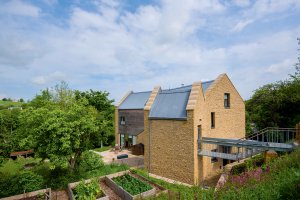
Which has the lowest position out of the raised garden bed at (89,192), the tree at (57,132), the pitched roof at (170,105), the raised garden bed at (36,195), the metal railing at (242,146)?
the raised garden bed at (36,195)

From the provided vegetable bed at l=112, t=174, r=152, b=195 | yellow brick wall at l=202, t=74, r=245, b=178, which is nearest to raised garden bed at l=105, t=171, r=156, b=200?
vegetable bed at l=112, t=174, r=152, b=195

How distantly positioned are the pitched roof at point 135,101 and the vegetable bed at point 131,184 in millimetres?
15442

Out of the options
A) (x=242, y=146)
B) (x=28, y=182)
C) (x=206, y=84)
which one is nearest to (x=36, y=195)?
(x=28, y=182)

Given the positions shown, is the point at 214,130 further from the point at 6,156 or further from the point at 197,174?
the point at 6,156

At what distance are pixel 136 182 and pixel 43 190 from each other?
565 centimetres

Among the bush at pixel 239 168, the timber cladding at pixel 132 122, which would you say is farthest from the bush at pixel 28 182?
the timber cladding at pixel 132 122

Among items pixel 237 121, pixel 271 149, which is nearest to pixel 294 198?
pixel 271 149

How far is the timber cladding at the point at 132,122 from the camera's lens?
29211 mm

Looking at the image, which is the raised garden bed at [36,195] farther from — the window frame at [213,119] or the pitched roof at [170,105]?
the window frame at [213,119]

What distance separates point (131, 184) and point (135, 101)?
19.2 meters

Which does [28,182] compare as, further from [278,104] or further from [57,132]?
[278,104]

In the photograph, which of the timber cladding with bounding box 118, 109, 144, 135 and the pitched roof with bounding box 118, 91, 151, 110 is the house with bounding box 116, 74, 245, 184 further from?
the pitched roof with bounding box 118, 91, 151, 110

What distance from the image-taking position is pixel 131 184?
520 inches

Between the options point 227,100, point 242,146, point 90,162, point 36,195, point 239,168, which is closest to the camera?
point 36,195
